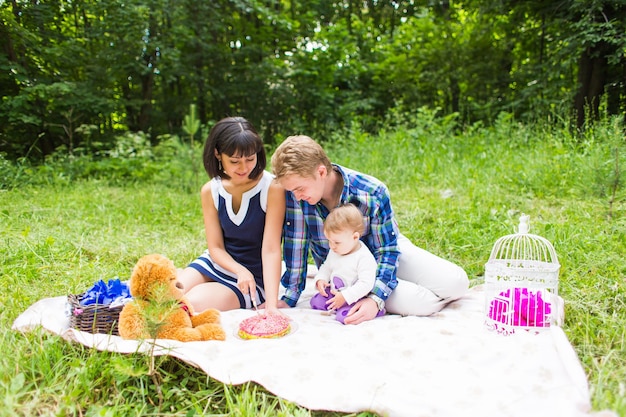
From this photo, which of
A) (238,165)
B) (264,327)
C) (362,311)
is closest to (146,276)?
(264,327)

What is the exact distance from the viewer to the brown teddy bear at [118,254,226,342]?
175 cm

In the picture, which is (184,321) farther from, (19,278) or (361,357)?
(19,278)

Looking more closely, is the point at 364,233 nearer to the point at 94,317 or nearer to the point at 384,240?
the point at 384,240

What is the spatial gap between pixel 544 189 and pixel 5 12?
21.3 ft

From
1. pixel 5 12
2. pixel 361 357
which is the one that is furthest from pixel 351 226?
pixel 5 12

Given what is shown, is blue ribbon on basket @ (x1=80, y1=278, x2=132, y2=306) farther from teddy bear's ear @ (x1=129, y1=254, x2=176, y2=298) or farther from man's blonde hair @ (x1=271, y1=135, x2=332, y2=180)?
man's blonde hair @ (x1=271, y1=135, x2=332, y2=180)

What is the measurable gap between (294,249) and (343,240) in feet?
1.37

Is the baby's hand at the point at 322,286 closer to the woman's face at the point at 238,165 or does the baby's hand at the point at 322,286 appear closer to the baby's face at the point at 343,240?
the baby's face at the point at 343,240

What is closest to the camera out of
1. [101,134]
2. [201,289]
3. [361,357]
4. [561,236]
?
[361,357]

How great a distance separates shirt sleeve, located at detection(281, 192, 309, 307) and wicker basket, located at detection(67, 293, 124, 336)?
0.95 meters

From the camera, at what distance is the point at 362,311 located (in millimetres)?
2422

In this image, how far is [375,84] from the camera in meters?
11.6

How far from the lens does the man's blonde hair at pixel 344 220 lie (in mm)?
2340

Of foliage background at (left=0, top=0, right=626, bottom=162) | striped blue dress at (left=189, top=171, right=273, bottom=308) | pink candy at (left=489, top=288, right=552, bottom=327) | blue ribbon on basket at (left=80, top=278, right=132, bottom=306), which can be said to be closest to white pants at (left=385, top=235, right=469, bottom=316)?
pink candy at (left=489, top=288, right=552, bottom=327)
